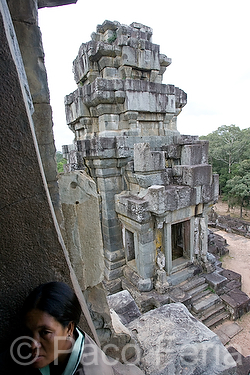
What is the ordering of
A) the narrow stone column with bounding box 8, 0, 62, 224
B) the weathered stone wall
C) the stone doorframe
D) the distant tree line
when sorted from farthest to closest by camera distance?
the distant tree line
the stone doorframe
the weathered stone wall
the narrow stone column with bounding box 8, 0, 62, 224

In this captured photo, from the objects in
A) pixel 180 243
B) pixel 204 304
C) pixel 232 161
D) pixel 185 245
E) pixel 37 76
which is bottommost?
pixel 204 304

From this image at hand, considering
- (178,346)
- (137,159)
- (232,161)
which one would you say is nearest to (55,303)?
(178,346)

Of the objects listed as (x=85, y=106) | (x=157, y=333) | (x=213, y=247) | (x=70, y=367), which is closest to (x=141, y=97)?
(x=85, y=106)

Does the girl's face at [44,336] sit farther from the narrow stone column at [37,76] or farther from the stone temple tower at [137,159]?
the stone temple tower at [137,159]

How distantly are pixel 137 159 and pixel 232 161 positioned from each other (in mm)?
21455

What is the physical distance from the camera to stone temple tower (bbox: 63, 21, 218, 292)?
5430 mm

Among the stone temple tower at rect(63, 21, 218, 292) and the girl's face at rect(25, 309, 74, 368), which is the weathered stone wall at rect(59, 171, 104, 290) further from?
the stone temple tower at rect(63, 21, 218, 292)

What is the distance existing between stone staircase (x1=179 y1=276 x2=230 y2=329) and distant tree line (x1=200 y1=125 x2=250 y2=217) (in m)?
12.4

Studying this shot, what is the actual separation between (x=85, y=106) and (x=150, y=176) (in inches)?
120

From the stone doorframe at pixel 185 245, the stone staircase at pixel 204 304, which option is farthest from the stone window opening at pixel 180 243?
the stone staircase at pixel 204 304

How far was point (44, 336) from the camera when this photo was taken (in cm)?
94

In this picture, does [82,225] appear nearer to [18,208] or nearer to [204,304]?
[18,208]

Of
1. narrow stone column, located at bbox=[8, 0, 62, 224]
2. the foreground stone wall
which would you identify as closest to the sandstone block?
the foreground stone wall

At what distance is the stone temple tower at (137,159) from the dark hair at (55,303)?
4114mm
